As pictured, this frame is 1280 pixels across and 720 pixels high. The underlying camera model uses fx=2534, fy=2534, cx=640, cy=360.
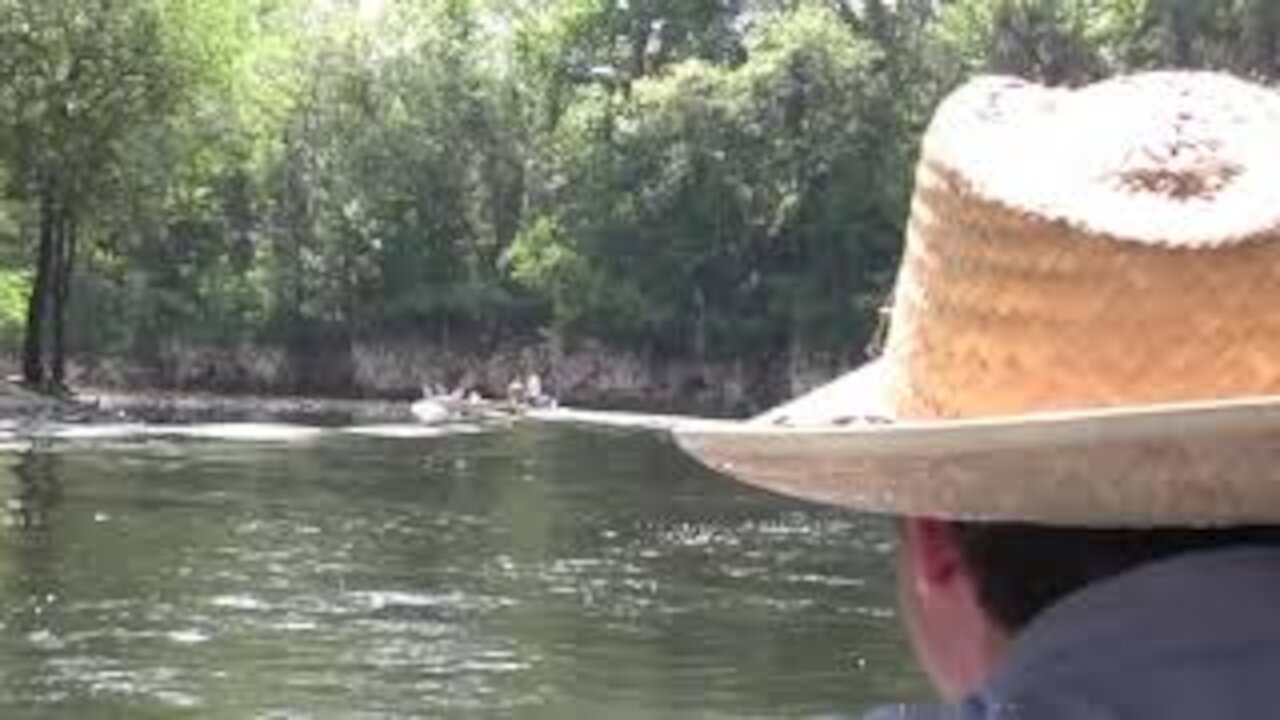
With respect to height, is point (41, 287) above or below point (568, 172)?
below

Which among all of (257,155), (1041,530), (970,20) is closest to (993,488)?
(1041,530)

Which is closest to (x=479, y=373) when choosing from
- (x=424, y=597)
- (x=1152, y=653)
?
(x=424, y=597)

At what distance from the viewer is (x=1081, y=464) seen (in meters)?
1.66

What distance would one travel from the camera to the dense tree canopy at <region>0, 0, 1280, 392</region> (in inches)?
3051

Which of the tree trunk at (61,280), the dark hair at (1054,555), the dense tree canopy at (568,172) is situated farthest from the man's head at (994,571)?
the dense tree canopy at (568,172)

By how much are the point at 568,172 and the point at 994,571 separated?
8623 centimetres

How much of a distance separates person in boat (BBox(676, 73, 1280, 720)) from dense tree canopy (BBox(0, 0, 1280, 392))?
68.6m

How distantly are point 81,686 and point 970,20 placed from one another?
2579 inches

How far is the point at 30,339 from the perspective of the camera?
63.2m

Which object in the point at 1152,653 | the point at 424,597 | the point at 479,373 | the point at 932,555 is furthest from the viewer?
the point at 479,373

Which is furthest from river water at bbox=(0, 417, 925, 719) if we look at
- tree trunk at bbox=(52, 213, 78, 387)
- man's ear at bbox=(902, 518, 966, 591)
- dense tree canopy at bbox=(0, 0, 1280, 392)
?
dense tree canopy at bbox=(0, 0, 1280, 392)

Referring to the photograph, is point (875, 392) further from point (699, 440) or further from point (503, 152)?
point (503, 152)

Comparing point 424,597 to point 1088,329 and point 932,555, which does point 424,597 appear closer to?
point 932,555

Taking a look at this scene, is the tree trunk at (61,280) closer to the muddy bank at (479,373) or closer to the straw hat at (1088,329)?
the muddy bank at (479,373)
